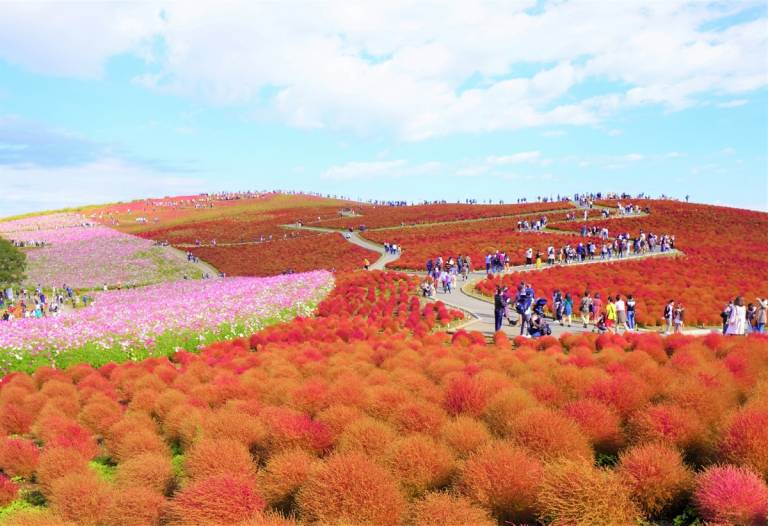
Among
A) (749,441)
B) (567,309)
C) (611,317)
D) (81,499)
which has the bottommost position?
(81,499)

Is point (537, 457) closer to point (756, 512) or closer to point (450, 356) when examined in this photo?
point (756, 512)

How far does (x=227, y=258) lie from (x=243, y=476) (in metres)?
56.3

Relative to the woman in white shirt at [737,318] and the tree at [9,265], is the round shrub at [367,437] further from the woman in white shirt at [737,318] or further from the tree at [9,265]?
the tree at [9,265]

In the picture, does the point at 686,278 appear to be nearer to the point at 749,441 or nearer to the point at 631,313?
the point at 631,313

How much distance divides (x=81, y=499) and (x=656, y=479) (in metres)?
7.20

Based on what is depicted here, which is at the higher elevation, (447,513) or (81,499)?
(447,513)

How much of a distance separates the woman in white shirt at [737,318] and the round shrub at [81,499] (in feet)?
61.8

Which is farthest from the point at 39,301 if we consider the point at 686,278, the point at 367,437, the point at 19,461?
the point at 686,278

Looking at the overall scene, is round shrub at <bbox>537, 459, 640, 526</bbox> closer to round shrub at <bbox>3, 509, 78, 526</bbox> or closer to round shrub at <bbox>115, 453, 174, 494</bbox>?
round shrub at <bbox>115, 453, 174, 494</bbox>

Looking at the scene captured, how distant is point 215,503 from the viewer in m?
5.93

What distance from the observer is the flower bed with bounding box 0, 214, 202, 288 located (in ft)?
175

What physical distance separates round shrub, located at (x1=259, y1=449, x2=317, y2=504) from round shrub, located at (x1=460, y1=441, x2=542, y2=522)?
79.9 inches

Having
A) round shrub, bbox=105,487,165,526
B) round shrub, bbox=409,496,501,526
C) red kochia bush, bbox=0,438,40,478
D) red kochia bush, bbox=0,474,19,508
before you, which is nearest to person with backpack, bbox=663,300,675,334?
round shrub, bbox=409,496,501,526

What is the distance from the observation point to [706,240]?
167 ft
